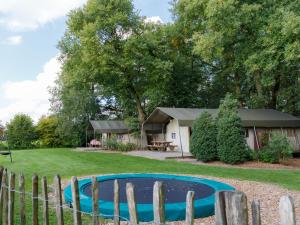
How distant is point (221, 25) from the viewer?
74.9 feet

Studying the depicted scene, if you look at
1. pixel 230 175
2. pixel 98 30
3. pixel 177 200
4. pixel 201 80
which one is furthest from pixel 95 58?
pixel 177 200

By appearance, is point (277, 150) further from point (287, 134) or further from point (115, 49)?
point (115, 49)

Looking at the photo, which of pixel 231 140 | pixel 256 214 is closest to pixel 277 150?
pixel 231 140

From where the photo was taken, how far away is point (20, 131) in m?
41.3

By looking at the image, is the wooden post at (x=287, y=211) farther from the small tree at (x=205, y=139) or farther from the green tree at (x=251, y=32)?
the green tree at (x=251, y=32)

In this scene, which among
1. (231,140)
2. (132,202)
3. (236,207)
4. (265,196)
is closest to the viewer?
(236,207)

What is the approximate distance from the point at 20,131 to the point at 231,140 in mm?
30327

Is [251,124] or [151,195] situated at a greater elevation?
[251,124]

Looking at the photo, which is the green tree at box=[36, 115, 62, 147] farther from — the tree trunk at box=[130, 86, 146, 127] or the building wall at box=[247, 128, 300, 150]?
the building wall at box=[247, 128, 300, 150]

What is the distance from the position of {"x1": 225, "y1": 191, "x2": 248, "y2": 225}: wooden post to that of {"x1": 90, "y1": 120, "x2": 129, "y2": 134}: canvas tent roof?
32981 mm

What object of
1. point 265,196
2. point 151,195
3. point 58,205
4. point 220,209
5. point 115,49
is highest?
point 115,49

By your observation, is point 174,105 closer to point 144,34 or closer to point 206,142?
point 144,34

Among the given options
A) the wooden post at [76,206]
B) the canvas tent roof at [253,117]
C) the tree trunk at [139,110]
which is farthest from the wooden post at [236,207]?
the tree trunk at [139,110]

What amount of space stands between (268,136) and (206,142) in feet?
21.7
